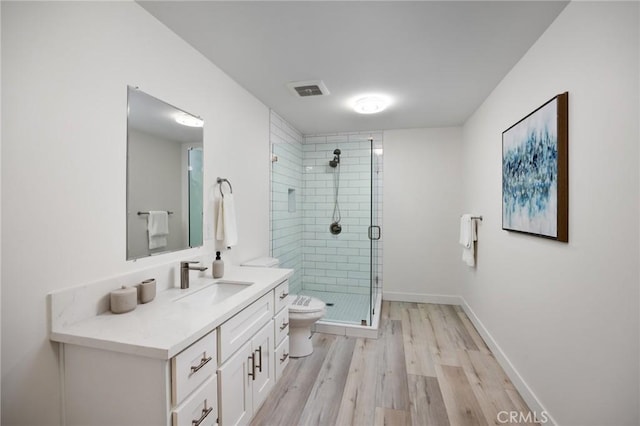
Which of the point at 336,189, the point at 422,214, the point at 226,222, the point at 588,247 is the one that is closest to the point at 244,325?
the point at 226,222

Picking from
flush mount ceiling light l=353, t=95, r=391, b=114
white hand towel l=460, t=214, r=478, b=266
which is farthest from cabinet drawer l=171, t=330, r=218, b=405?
white hand towel l=460, t=214, r=478, b=266

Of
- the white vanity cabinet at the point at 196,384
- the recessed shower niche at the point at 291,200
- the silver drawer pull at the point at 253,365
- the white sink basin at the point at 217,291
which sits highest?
the recessed shower niche at the point at 291,200

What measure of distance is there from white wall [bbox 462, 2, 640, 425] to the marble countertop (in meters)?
1.70

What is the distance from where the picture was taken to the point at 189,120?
6.68 feet

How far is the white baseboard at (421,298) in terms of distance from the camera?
411cm

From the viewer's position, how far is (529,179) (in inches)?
78.5

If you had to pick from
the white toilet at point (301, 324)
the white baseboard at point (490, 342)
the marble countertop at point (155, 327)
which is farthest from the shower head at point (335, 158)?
the marble countertop at point (155, 327)

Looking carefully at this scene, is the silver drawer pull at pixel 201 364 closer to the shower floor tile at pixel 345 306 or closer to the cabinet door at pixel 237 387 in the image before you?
the cabinet door at pixel 237 387

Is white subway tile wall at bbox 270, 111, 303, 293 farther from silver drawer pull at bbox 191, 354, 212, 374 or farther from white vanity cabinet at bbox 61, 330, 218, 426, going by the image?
white vanity cabinet at bbox 61, 330, 218, 426

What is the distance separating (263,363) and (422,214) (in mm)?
3005

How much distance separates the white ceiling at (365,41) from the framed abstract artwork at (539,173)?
519 mm

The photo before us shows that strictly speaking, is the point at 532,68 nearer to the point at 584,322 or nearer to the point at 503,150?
the point at 503,150

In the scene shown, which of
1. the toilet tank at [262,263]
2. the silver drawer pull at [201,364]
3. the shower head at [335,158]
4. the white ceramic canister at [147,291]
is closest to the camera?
the silver drawer pull at [201,364]

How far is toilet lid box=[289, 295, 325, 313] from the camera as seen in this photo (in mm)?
2631
